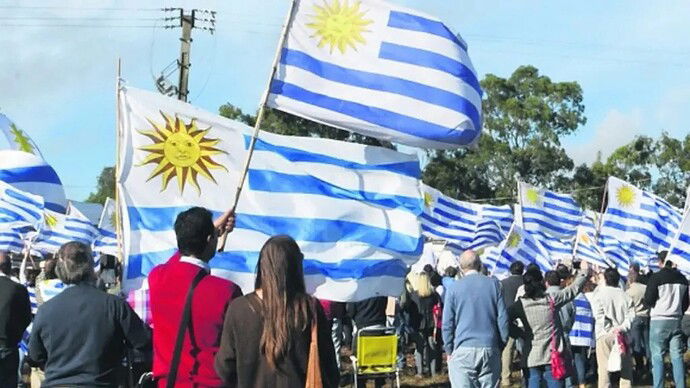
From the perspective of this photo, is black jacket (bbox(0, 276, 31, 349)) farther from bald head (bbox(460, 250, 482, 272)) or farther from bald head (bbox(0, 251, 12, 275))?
bald head (bbox(460, 250, 482, 272))

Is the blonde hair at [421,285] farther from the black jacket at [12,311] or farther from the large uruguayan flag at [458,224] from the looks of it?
the black jacket at [12,311]

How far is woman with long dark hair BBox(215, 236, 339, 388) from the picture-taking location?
198 inches

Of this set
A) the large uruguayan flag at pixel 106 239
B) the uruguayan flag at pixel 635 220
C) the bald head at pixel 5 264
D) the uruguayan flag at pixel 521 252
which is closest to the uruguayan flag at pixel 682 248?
the uruguayan flag at pixel 521 252

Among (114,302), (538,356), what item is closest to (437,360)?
(538,356)

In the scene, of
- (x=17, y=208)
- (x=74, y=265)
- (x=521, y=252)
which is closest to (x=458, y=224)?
(x=521, y=252)

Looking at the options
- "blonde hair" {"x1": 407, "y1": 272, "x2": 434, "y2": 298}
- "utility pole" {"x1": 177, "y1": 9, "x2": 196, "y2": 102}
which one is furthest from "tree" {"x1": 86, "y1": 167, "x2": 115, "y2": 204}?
"blonde hair" {"x1": 407, "y1": 272, "x2": 434, "y2": 298}

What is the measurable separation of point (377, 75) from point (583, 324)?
7.04m

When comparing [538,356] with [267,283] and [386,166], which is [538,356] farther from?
[267,283]

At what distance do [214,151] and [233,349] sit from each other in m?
3.76

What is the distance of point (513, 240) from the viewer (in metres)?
21.4

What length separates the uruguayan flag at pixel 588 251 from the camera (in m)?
23.9

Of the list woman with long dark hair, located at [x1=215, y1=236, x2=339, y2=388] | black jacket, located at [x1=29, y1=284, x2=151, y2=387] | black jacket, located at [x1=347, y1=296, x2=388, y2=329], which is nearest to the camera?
woman with long dark hair, located at [x1=215, y1=236, x2=339, y2=388]

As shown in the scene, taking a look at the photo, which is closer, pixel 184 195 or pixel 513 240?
pixel 184 195

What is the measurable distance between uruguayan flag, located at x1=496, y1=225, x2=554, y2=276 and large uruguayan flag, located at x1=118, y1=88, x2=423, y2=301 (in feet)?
39.1
